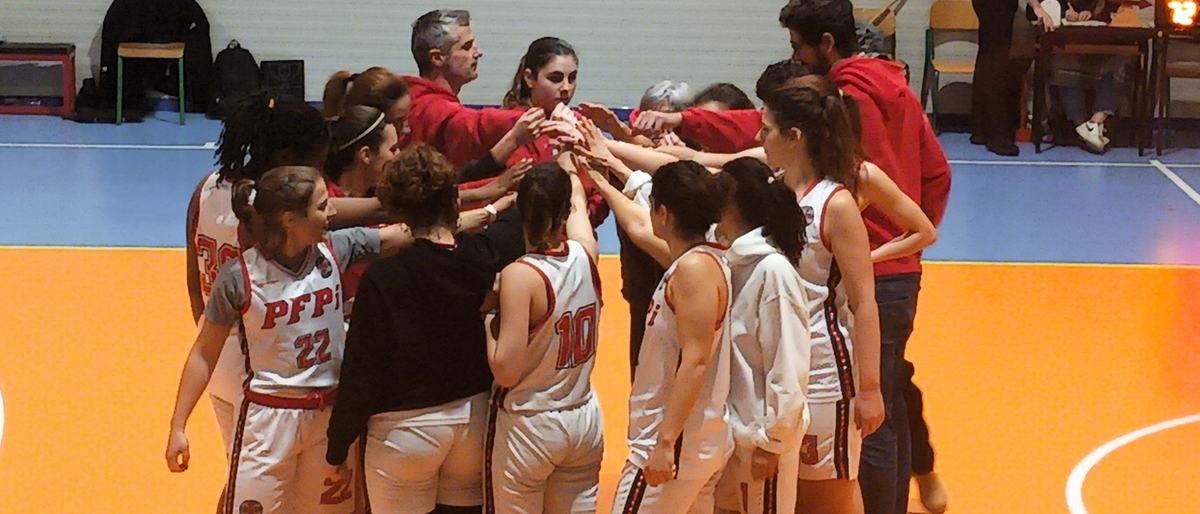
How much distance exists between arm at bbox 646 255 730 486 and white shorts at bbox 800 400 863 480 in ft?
1.72

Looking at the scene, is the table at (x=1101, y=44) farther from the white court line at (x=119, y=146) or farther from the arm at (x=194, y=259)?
the arm at (x=194, y=259)

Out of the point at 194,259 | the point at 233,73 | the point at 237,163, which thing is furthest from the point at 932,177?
the point at 233,73

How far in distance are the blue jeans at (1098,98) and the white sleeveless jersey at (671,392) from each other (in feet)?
34.6

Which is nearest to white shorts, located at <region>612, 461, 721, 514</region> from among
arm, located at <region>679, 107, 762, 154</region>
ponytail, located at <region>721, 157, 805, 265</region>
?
ponytail, located at <region>721, 157, 805, 265</region>

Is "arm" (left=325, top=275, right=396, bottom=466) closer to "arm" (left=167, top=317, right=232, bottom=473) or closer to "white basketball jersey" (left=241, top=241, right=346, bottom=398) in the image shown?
"white basketball jersey" (left=241, top=241, right=346, bottom=398)

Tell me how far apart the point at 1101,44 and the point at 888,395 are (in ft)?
30.7

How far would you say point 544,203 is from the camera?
377 centimetres

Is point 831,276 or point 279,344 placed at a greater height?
point 831,276

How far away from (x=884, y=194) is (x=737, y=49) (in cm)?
1001

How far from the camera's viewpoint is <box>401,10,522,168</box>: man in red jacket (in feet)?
15.3

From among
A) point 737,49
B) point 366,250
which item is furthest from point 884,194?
point 737,49

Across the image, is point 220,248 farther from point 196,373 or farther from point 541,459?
point 541,459

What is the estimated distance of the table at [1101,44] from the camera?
12570 millimetres

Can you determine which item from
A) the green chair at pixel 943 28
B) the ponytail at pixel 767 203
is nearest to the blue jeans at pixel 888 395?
the ponytail at pixel 767 203
